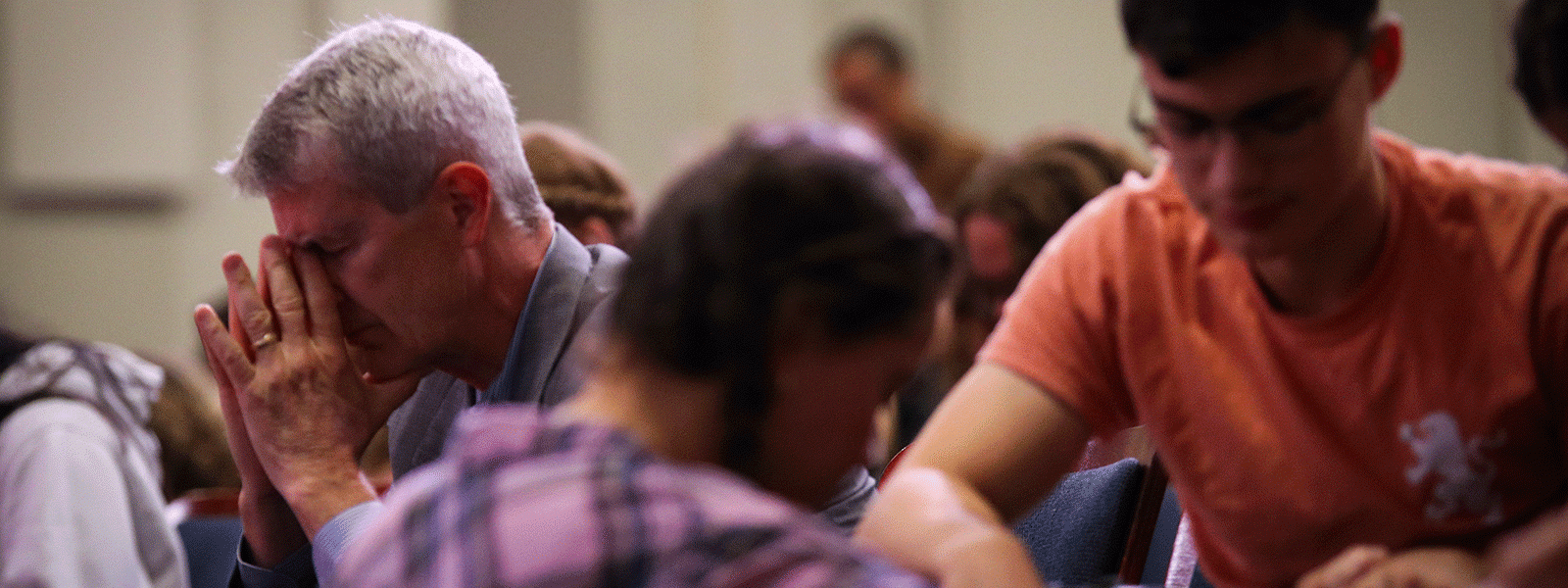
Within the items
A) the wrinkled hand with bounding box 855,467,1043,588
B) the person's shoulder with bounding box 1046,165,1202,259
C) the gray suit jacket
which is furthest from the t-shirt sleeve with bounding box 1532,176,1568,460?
the gray suit jacket

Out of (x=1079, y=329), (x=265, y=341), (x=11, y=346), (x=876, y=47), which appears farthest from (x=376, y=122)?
(x=876, y=47)

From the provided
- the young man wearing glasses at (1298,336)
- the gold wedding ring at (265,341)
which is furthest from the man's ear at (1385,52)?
the gold wedding ring at (265,341)

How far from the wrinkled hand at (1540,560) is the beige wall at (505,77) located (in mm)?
4444

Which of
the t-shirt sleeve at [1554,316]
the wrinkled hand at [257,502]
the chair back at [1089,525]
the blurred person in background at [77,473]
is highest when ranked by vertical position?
the t-shirt sleeve at [1554,316]

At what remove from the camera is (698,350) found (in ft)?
3.02

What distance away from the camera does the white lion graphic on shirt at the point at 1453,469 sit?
1.17m

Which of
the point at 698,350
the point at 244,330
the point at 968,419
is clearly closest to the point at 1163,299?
the point at 968,419

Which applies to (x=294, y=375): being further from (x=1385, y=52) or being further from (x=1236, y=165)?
(x=1385, y=52)

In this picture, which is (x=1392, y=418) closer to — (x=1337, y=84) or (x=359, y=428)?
(x=1337, y=84)

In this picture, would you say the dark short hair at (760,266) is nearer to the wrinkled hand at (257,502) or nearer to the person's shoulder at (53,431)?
the wrinkled hand at (257,502)

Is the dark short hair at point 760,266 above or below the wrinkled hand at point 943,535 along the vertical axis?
above

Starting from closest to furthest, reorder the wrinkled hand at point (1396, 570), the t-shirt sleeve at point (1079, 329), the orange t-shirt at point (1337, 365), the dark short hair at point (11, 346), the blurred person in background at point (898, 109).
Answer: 1. the wrinkled hand at point (1396, 570)
2. the orange t-shirt at point (1337, 365)
3. the t-shirt sleeve at point (1079, 329)
4. the dark short hair at point (11, 346)
5. the blurred person in background at point (898, 109)

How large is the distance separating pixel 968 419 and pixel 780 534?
45cm

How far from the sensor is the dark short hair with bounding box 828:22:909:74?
531 centimetres
